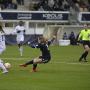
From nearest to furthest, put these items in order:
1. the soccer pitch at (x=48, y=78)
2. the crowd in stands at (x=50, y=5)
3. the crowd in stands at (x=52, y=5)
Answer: the soccer pitch at (x=48, y=78), the crowd in stands at (x=50, y=5), the crowd in stands at (x=52, y=5)

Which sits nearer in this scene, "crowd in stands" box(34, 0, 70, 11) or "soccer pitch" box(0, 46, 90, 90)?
"soccer pitch" box(0, 46, 90, 90)

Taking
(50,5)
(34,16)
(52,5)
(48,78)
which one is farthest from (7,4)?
(48,78)

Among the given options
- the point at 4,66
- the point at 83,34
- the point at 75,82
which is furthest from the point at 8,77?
the point at 83,34

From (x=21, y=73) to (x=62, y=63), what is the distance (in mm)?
5173

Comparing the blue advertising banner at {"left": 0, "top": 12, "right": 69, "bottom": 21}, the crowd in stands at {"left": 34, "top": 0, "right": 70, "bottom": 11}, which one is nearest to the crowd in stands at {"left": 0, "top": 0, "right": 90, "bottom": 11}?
the crowd in stands at {"left": 34, "top": 0, "right": 70, "bottom": 11}

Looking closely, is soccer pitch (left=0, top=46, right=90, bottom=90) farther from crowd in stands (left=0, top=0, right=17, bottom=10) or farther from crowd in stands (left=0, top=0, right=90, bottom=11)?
crowd in stands (left=0, top=0, right=90, bottom=11)

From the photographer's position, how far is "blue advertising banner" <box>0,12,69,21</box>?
4762 centimetres

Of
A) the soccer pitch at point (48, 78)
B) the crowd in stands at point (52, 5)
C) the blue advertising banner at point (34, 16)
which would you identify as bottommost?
the blue advertising banner at point (34, 16)

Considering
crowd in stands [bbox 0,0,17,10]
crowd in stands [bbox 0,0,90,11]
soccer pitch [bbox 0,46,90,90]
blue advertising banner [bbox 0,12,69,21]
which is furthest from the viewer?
crowd in stands [bbox 0,0,90,11]

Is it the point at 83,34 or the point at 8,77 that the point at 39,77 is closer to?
the point at 8,77

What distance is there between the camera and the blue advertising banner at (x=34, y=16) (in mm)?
47616

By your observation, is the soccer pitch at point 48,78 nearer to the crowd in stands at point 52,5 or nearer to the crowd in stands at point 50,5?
the crowd in stands at point 50,5

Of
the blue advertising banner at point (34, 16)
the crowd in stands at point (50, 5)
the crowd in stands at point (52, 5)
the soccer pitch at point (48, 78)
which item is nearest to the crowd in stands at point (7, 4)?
the crowd in stands at point (50, 5)

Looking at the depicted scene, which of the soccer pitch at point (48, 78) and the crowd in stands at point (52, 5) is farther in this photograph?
the crowd in stands at point (52, 5)
